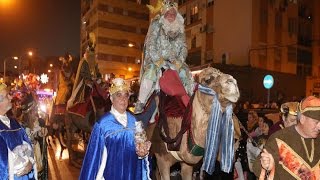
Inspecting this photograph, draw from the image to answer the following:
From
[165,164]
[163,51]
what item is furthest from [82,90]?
[165,164]

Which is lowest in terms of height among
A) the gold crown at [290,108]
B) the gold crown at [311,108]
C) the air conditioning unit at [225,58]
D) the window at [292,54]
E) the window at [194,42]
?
the gold crown at [290,108]

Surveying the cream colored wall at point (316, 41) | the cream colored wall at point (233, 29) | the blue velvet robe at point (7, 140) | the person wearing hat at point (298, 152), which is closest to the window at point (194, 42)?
the cream colored wall at point (233, 29)

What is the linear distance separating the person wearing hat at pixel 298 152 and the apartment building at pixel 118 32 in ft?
208

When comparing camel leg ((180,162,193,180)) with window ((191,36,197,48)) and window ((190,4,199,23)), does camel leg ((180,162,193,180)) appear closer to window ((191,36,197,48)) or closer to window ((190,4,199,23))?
window ((191,36,197,48))

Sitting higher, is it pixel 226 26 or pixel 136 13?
pixel 136 13

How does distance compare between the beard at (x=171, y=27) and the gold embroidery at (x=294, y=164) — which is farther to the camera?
the beard at (x=171, y=27)

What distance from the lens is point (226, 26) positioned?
33.6 m

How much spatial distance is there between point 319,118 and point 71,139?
10.1 metres

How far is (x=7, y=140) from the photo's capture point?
16.2 feet

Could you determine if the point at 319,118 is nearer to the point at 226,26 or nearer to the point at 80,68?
the point at 80,68

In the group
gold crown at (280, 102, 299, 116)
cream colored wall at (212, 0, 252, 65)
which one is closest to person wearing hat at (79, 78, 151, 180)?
gold crown at (280, 102, 299, 116)

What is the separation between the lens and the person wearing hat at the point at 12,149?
4.87 meters

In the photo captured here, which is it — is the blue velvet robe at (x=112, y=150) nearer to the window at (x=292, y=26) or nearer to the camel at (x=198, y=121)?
the camel at (x=198, y=121)

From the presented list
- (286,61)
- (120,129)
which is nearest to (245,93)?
(286,61)
